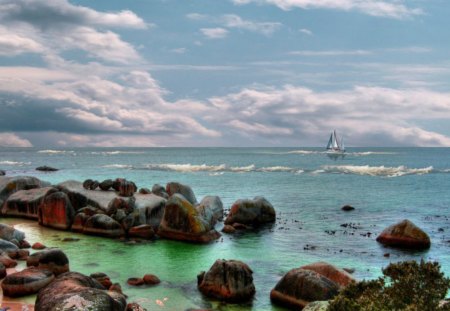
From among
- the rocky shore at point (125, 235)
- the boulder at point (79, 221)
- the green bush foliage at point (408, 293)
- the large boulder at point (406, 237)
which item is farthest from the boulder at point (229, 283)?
the boulder at point (79, 221)

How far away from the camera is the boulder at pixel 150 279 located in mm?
23516

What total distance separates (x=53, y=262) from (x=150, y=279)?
5.36m

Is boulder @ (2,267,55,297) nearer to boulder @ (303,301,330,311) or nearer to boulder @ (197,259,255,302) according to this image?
boulder @ (197,259,255,302)

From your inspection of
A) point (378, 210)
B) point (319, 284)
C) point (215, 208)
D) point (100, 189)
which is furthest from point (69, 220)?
point (378, 210)

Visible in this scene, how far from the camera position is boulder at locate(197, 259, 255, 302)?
2166cm

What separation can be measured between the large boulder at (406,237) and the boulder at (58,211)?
81.6ft

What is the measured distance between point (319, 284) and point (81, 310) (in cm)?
1113

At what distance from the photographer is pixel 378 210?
5197cm

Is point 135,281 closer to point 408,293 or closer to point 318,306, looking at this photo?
point 318,306

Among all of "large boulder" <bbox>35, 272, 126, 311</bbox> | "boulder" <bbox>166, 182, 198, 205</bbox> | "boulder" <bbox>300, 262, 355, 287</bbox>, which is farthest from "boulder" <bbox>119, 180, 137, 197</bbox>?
"large boulder" <bbox>35, 272, 126, 311</bbox>

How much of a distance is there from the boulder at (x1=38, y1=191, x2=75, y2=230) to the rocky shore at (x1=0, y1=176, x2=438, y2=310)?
0.08 m

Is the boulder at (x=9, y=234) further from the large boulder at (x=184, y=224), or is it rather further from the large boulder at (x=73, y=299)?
the large boulder at (x=73, y=299)

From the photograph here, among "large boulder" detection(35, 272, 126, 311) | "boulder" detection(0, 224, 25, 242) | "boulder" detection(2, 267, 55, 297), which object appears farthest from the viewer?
"boulder" detection(0, 224, 25, 242)

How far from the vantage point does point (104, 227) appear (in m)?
34.4
